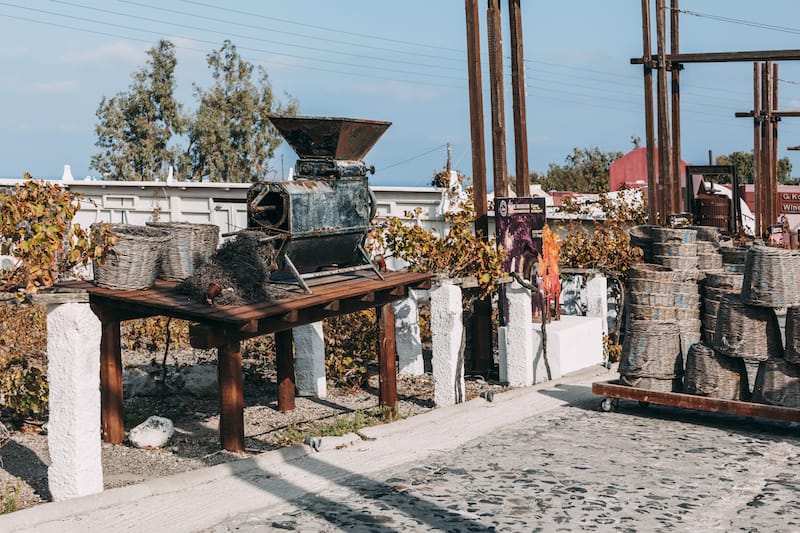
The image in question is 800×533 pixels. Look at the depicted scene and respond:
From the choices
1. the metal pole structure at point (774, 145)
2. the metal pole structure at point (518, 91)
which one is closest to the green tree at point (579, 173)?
the metal pole structure at point (774, 145)

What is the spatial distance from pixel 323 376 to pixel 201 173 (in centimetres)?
3319

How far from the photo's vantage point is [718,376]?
31.9ft

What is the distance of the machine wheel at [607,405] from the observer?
34.3ft

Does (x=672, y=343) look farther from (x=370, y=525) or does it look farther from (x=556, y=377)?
(x=370, y=525)

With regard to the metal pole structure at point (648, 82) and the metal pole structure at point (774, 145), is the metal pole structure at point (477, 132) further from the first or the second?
the metal pole structure at point (774, 145)

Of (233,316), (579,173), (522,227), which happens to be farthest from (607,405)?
(579,173)

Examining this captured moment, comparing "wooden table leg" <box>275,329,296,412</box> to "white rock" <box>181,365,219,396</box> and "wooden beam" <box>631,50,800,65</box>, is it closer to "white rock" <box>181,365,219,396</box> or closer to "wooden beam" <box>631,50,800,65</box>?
"white rock" <box>181,365,219,396</box>

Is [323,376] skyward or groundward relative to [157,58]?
groundward

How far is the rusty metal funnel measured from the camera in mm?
9562

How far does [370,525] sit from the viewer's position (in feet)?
21.4

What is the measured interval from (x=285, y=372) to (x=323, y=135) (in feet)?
11.0

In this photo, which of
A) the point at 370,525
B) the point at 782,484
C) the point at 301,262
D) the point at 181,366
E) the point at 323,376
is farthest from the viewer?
the point at 181,366

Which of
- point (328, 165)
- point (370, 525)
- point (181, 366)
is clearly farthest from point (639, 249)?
point (370, 525)

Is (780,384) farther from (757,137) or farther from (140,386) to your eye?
(757,137)
